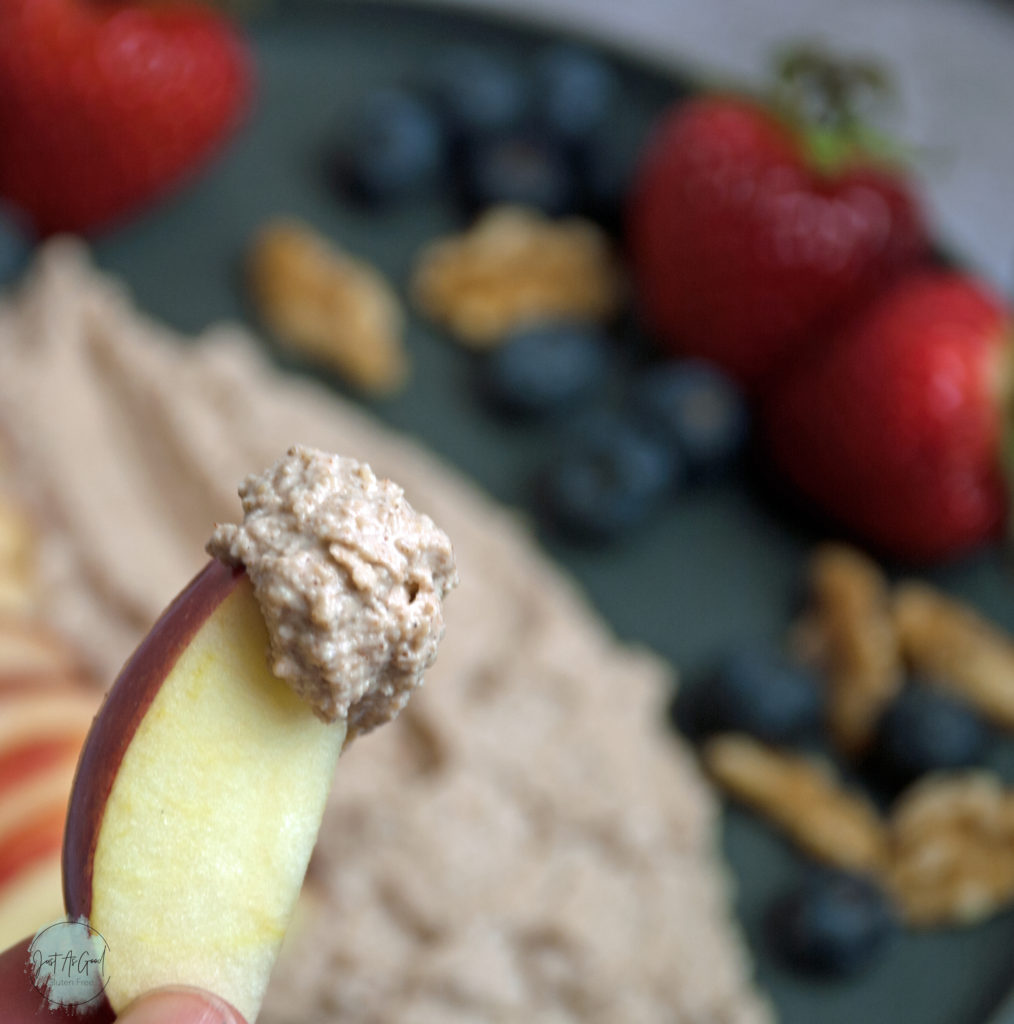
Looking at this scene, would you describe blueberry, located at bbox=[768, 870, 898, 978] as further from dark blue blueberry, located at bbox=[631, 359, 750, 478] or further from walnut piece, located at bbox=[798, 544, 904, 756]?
dark blue blueberry, located at bbox=[631, 359, 750, 478]

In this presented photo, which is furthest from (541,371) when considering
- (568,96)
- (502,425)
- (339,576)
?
(339,576)

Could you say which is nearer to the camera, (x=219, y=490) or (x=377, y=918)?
(x=377, y=918)

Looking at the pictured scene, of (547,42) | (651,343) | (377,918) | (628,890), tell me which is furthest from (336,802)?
(547,42)

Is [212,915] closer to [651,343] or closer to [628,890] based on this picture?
[628,890]

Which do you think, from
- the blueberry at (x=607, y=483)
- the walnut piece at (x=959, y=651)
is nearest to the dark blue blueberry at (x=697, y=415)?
the blueberry at (x=607, y=483)

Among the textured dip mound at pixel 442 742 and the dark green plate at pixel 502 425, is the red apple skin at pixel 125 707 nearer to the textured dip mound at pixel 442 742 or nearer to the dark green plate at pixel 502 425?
the textured dip mound at pixel 442 742
